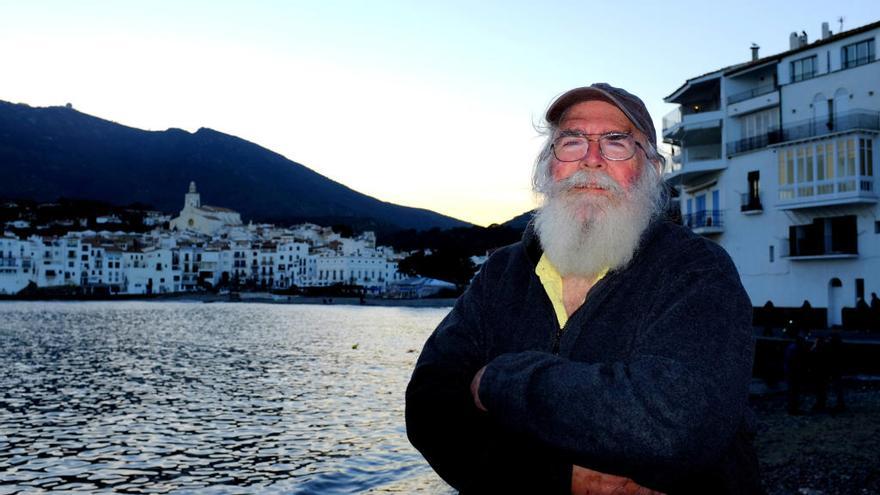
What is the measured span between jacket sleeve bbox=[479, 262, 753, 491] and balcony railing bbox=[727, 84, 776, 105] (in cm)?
3819

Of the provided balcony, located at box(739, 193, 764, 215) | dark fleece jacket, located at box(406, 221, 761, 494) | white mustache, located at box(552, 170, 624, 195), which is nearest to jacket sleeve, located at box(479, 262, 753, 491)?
dark fleece jacket, located at box(406, 221, 761, 494)

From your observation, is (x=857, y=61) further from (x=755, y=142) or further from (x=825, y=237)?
(x=825, y=237)

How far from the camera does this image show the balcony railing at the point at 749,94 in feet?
121

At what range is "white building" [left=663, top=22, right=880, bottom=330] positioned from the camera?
3064 centimetres

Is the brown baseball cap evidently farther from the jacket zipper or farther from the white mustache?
the jacket zipper

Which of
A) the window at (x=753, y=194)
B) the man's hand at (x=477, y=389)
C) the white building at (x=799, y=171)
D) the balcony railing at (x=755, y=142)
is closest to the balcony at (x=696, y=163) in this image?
the white building at (x=799, y=171)

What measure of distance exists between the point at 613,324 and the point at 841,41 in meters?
36.6

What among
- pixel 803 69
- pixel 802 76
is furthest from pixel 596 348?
pixel 803 69

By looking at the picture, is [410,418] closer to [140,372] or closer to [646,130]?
[646,130]

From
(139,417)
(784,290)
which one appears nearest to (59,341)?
(139,417)

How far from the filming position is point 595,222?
8.32 ft

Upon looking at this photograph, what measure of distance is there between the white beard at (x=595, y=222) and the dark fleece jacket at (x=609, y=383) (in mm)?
66

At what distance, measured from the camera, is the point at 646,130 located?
8.44 feet

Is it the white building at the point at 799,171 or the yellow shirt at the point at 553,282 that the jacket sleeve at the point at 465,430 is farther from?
the white building at the point at 799,171
